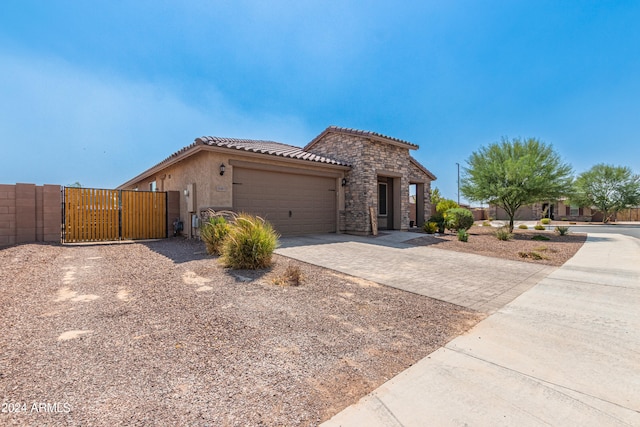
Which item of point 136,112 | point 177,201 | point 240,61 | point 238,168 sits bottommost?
point 177,201

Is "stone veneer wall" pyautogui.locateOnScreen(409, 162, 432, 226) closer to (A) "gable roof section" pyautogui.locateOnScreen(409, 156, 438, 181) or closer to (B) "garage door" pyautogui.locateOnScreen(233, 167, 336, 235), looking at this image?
(A) "gable roof section" pyautogui.locateOnScreen(409, 156, 438, 181)

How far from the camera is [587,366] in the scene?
2.54 m

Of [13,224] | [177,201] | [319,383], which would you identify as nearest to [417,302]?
[319,383]

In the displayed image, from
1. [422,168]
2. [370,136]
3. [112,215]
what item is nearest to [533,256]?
[370,136]

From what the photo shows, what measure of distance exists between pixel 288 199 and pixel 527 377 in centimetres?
948

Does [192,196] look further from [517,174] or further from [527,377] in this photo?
[517,174]

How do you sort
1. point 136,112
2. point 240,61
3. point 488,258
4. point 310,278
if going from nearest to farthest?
1. point 310,278
2. point 488,258
3. point 240,61
4. point 136,112

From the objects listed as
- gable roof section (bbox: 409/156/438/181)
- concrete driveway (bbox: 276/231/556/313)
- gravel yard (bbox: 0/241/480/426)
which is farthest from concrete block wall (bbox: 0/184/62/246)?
gable roof section (bbox: 409/156/438/181)

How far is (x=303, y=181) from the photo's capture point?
1156 centimetres

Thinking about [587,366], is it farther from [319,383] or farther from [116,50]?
[116,50]

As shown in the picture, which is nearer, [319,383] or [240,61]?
[319,383]

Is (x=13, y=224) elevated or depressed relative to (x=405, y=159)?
depressed

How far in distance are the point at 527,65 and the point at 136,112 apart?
59.9ft

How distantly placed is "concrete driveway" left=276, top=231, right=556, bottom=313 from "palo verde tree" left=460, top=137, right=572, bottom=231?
296 inches
